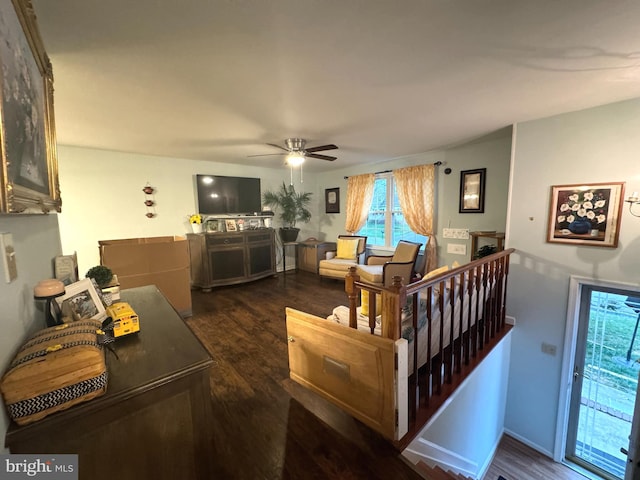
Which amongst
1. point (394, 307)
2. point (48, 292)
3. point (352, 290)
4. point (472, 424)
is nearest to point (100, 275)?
point (48, 292)

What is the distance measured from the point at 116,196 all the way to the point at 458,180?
212 inches

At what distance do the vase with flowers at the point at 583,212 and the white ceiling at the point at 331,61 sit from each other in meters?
0.84

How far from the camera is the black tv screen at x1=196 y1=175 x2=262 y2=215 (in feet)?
15.8

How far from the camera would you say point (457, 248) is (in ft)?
13.7

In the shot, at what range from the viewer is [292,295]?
4430mm

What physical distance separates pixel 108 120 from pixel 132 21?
1.81 m

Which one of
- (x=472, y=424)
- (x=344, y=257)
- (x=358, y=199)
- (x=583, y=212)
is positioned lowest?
(x=472, y=424)

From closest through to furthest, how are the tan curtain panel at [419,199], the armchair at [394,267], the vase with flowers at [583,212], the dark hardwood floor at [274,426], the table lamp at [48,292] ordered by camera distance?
the table lamp at [48,292], the dark hardwood floor at [274,426], the vase with flowers at [583,212], the armchair at [394,267], the tan curtain panel at [419,199]

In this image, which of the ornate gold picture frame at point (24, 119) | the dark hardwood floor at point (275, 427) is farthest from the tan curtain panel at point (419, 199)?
the ornate gold picture frame at point (24, 119)

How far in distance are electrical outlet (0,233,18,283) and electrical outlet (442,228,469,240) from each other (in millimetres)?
4568

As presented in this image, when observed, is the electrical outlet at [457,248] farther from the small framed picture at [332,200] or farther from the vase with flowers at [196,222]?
the vase with flowers at [196,222]

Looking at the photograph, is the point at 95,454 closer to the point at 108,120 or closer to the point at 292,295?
the point at 108,120

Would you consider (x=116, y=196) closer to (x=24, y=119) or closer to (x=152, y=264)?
(x=152, y=264)

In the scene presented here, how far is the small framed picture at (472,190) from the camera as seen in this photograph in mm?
3798
